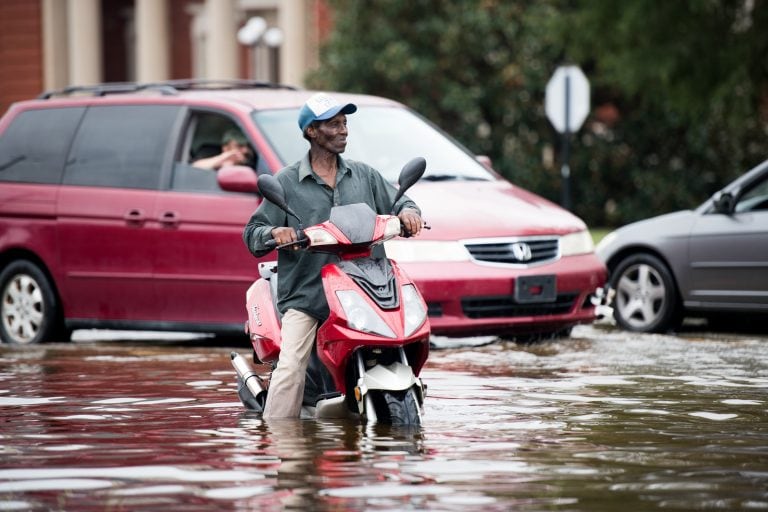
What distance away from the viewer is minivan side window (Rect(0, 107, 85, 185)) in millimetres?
14938

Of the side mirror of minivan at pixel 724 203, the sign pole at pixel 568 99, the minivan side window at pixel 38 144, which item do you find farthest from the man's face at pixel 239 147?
the sign pole at pixel 568 99

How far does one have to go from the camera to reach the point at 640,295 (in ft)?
50.6

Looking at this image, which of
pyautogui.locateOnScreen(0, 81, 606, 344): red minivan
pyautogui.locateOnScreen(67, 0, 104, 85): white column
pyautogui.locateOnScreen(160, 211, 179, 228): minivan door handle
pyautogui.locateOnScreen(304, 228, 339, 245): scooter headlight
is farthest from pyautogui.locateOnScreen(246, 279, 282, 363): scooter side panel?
pyautogui.locateOnScreen(67, 0, 104, 85): white column

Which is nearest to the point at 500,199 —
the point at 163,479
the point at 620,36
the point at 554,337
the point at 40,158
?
the point at 554,337

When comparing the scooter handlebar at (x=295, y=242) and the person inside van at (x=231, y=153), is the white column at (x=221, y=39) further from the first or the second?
the scooter handlebar at (x=295, y=242)

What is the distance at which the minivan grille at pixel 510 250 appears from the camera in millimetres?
13141

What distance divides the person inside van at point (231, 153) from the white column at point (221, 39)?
92.9 ft

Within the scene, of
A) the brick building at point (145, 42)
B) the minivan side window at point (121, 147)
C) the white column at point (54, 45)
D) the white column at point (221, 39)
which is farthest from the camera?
the white column at point (54, 45)

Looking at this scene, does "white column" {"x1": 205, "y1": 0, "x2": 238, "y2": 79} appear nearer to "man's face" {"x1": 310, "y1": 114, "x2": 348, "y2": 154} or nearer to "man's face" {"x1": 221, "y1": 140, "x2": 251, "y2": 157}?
"man's face" {"x1": 221, "y1": 140, "x2": 251, "y2": 157}

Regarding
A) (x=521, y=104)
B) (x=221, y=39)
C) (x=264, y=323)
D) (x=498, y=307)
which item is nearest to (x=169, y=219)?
(x=498, y=307)

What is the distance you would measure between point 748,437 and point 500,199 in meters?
5.24

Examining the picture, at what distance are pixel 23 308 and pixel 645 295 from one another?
469 centimetres

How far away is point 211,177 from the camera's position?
13953 mm

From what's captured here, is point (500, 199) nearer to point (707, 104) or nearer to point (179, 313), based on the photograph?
point (179, 313)
